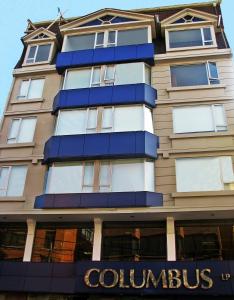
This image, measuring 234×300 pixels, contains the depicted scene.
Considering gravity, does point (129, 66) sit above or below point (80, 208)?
above

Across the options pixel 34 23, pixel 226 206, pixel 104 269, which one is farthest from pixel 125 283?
pixel 34 23

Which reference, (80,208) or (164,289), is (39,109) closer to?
(80,208)

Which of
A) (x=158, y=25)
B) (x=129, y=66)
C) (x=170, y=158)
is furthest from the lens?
(x=158, y=25)

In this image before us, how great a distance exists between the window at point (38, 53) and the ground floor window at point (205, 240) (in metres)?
13.4

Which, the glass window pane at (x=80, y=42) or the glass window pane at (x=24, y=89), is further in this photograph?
the glass window pane at (x=80, y=42)

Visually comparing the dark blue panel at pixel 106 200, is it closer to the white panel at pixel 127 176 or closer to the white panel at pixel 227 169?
the white panel at pixel 127 176

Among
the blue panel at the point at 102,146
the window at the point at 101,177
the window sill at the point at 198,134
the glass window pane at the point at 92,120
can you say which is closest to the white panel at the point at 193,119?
the window sill at the point at 198,134

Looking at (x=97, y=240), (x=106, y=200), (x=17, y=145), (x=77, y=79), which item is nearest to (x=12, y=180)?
(x=17, y=145)

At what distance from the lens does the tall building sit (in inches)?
510

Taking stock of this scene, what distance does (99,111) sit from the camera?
16438mm

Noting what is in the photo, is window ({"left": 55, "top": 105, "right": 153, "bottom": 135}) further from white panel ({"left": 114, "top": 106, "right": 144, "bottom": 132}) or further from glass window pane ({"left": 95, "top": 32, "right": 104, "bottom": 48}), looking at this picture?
glass window pane ({"left": 95, "top": 32, "right": 104, "bottom": 48})

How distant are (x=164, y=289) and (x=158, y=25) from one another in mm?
15329

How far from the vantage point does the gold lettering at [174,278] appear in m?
12.0

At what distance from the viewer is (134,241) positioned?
45.4 ft
